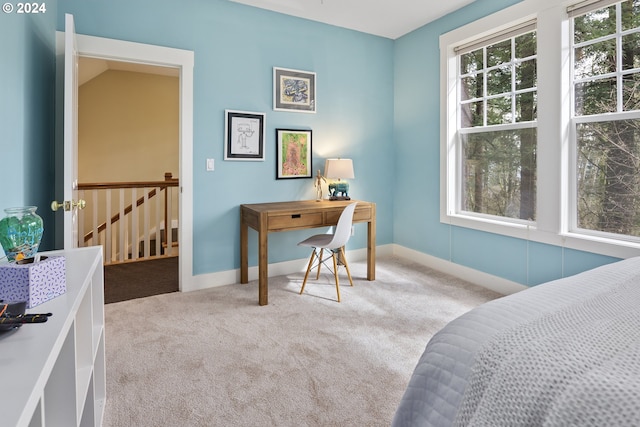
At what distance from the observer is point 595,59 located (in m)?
2.69

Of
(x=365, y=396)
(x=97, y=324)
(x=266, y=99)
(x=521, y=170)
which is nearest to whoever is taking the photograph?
(x=97, y=324)

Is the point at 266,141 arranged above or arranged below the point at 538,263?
above

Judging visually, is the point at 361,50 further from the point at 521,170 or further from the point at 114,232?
the point at 114,232

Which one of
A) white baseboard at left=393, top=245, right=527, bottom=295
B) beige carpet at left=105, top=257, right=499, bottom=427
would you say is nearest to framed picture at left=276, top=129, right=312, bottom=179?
beige carpet at left=105, top=257, right=499, bottom=427

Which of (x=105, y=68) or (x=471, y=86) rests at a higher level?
(x=105, y=68)

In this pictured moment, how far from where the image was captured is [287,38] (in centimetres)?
370

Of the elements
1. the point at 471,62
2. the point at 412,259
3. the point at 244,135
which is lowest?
the point at 412,259

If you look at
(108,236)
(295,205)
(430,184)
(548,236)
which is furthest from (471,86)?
(108,236)

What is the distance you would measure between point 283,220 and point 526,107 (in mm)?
2231

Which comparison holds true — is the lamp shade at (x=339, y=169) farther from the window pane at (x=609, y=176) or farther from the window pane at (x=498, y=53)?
the window pane at (x=609, y=176)

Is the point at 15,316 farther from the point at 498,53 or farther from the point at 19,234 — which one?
the point at 498,53

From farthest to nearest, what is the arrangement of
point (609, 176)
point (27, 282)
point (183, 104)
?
point (183, 104) → point (609, 176) → point (27, 282)

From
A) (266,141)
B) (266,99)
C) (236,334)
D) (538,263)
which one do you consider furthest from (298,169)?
(538,263)

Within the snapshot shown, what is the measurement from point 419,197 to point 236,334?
2.57 m
